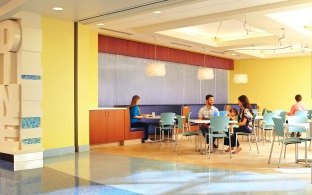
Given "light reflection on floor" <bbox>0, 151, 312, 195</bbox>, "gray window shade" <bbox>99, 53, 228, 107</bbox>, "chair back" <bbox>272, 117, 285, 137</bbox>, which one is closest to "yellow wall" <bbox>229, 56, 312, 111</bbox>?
"gray window shade" <bbox>99, 53, 228, 107</bbox>

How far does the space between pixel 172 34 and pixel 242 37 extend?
243 cm

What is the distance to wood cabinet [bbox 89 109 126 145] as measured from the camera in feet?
27.4

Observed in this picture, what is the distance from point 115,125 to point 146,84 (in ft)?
9.48

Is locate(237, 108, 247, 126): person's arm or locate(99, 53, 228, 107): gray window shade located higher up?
locate(99, 53, 228, 107): gray window shade

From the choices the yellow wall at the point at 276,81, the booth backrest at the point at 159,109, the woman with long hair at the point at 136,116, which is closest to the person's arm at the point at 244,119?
the woman with long hair at the point at 136,116

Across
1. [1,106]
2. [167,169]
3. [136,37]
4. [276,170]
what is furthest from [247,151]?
[1,106]

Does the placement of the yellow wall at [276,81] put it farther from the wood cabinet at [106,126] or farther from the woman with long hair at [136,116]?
the wood cabinet at [106,126]

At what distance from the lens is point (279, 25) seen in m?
8.01

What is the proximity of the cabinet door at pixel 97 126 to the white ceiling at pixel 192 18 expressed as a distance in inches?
80.0

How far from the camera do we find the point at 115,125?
8.91 meters

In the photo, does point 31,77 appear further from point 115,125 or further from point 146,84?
point 146,84

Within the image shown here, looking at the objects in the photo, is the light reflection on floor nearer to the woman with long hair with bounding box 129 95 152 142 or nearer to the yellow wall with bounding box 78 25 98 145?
the yellow wall with bounding box 78 25 98 145

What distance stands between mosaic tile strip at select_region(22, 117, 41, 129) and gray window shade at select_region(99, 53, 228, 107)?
327 centimetres

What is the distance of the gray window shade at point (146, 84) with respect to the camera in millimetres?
10086
